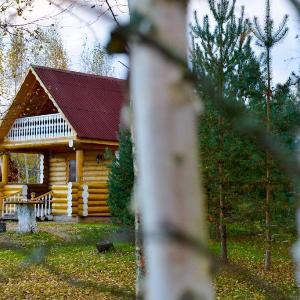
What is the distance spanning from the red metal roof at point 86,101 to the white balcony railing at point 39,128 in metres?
0.47

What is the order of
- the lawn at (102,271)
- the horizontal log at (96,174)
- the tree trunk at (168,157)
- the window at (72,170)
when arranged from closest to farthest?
the tree trunk at (168,157) → the lawn at (102,271) → the horizontal log at (96,174) → the window at (72,170)

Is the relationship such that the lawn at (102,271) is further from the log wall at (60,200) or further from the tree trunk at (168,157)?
the tree trunk at (168,157)

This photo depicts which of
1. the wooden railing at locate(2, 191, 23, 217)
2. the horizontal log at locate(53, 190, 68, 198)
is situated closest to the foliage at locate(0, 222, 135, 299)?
the horizontal log at locate(53, 190, 68, 198)

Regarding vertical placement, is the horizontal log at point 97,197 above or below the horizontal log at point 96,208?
above

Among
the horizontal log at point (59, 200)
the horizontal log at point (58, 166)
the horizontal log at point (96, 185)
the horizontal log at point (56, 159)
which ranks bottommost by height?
the horizontal log at point (59, 200)

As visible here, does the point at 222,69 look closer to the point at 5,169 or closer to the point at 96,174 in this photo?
the point at 96,174

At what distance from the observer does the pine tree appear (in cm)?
1094

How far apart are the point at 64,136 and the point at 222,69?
1020cm

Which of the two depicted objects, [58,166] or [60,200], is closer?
[60,200]

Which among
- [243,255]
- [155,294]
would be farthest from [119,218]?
[155,294]

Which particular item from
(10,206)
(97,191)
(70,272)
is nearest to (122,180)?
(70,272)

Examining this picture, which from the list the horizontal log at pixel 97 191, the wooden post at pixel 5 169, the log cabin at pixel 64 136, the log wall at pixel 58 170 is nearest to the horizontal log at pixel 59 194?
the log cabin at pixel 64 136

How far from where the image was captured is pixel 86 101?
21531 mm

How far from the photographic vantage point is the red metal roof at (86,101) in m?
20.2
